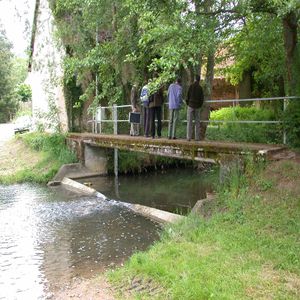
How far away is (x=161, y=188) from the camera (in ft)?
49.9

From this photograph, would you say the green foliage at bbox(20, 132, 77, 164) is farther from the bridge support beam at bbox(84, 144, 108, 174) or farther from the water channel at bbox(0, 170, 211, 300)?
the water channel at bbox(0, 170, 211, 300)

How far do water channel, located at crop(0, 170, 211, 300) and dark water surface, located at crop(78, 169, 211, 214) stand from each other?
1.2 inches

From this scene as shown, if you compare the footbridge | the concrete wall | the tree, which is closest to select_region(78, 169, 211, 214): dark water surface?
the footbridge

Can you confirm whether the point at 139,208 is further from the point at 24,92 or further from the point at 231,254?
the point at 24,92

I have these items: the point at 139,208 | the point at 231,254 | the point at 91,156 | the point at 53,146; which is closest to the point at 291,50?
the point at 139,208

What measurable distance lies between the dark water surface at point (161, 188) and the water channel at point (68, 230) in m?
0.03

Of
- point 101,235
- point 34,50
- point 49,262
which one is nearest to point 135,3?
point 101,235

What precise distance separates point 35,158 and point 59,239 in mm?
10211

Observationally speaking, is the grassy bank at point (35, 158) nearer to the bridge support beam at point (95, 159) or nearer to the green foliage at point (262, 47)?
the bridge support beam at point (95, 159)

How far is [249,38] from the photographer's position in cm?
1390

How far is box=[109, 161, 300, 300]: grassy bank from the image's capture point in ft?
18.0

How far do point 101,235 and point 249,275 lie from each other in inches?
187

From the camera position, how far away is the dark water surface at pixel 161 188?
13.0 meters

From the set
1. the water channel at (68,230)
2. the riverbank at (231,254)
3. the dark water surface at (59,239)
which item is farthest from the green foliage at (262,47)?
the dark water surface at (59,239)
